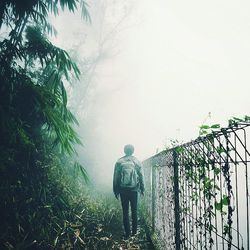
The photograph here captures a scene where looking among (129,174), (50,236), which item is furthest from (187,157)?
(50,236)

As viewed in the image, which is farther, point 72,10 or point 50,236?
point 72,10

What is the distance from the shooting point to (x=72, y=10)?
6801mm

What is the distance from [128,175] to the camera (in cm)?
589

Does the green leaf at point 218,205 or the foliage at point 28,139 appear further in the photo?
the foliage at point 28,139

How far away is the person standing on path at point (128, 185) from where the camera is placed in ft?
19.2

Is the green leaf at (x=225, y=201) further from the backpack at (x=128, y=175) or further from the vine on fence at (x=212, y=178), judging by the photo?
the backpack at (x=128, y=175)

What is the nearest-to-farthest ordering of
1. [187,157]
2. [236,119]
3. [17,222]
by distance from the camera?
[236,119], [187,157], [17,222]

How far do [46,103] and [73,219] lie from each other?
255 centimetres

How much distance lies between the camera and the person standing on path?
5844 millimetres

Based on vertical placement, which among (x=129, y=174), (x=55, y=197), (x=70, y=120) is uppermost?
(x=70, y=120)

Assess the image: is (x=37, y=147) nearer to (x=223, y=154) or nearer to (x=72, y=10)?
(x=72, y=10)

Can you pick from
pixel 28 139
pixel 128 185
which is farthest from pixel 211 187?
pixel 28 139

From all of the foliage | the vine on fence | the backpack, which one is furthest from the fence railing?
the foliage

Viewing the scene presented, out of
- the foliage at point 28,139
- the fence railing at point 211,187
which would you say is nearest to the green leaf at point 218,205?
the fence railing at point 211,187
